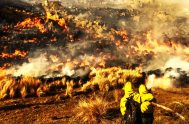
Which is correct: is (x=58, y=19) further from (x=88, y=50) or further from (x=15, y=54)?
(x=15, y=54)

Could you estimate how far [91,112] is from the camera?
11.5 meters

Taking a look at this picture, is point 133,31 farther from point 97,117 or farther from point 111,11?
point 97,117

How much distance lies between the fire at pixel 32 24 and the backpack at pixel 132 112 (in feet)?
51.8

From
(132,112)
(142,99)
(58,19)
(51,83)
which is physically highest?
(58,19)

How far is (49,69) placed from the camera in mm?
18266

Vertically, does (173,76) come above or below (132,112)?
below

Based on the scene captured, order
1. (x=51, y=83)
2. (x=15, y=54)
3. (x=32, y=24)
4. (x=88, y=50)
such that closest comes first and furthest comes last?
(x=51, y=83), (x=15, y=54), (x=88, y=50), (x=32, y=24)

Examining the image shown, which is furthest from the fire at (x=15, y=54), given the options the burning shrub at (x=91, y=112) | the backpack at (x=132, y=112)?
the backpack at (x=132, y=112)

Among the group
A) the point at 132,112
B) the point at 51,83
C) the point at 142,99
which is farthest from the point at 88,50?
the point at 142,99

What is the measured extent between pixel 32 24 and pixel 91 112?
12.3 metres

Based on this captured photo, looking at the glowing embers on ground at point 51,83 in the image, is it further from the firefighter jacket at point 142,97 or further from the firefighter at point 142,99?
the firefighter jacket at point 142,97

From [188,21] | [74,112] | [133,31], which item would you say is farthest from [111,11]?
[74,112]

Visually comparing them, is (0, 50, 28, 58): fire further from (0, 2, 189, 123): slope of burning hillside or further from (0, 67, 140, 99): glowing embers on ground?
(0, 67, 140, 99): glowing embers on ground

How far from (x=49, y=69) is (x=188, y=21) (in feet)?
48.0
